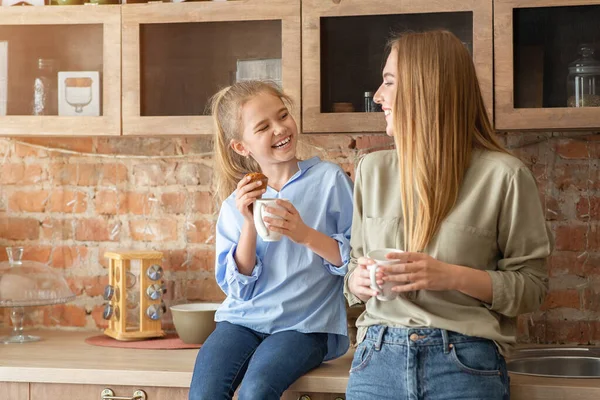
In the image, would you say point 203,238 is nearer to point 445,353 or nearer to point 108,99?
point 108,99

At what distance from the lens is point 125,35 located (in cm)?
240

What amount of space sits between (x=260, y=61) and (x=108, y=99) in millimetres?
462

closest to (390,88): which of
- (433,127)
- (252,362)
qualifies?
(433,127)

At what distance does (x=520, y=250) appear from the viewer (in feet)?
5.78

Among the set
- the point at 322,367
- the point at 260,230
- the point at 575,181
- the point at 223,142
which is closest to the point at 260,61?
the point at 223,142

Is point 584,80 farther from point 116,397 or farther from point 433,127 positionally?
point 116,397

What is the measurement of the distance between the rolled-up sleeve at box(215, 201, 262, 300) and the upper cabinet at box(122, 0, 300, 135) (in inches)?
10.6

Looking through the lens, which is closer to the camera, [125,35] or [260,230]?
[260,230]

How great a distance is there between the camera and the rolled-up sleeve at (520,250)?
1.73 meters

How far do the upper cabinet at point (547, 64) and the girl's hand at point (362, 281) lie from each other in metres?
0.71

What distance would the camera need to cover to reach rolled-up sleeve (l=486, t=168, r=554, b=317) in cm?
173

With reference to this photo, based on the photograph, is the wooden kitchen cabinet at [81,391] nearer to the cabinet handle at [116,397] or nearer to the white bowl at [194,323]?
the cabinet handle at [116,397]

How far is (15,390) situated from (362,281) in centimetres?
111

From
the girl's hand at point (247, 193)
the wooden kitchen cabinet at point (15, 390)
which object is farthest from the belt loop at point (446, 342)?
the wooden kitchen cabinet at point (15, 390)
